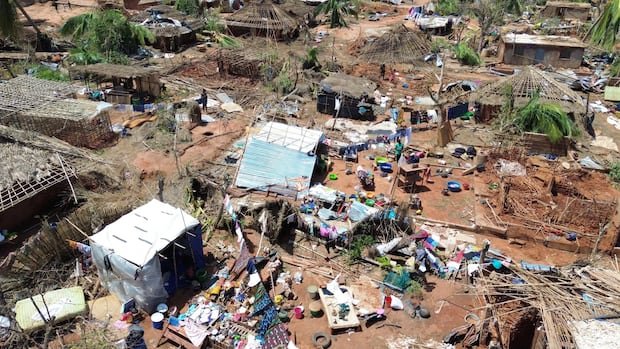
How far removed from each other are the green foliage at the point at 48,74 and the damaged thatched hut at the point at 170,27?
6464 millimetres

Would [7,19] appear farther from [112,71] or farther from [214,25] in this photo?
[214,25]

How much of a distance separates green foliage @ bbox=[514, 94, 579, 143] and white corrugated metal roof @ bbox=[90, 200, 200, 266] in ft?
44.0

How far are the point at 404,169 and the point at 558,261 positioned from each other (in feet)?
16.2

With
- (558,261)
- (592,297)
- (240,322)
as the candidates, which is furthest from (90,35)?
(592,297)

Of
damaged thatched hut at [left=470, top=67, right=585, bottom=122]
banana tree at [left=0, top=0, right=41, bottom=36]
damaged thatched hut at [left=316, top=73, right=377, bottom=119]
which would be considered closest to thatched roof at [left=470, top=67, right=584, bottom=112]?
damaged thatched hut at [left=470, top=67, right=585, bottom=122]

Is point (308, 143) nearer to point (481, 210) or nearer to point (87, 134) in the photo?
point (481, 210)

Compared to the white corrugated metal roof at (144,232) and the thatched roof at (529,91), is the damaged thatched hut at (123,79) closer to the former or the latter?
the white corrugated metal roof at (144,232)

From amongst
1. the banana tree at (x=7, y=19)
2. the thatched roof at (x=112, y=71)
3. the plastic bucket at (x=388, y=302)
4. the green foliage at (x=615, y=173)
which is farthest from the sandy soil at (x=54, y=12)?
the green foliage at (x=615, y=173)

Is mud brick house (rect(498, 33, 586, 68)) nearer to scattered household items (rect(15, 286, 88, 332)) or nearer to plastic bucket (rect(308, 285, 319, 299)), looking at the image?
plastic bucket (rect(308, 285, 319, 299))

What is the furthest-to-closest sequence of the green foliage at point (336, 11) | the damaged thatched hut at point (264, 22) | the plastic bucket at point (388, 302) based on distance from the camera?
the green foliage at point (336, 11) < the damaged thatched hut at point (264, 22) < the plastic bucket at point (388, 302)

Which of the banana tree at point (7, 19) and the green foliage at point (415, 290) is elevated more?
the banana tree at point (7, 19)

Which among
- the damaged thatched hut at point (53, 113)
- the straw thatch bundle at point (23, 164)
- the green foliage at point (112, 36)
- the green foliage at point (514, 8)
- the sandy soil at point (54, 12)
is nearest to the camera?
the straw thatch bundle at point (23, 164)

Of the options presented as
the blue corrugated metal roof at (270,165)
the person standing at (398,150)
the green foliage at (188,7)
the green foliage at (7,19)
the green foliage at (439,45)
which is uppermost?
the green foliage at (7,19)

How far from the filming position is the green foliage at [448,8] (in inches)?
1457
